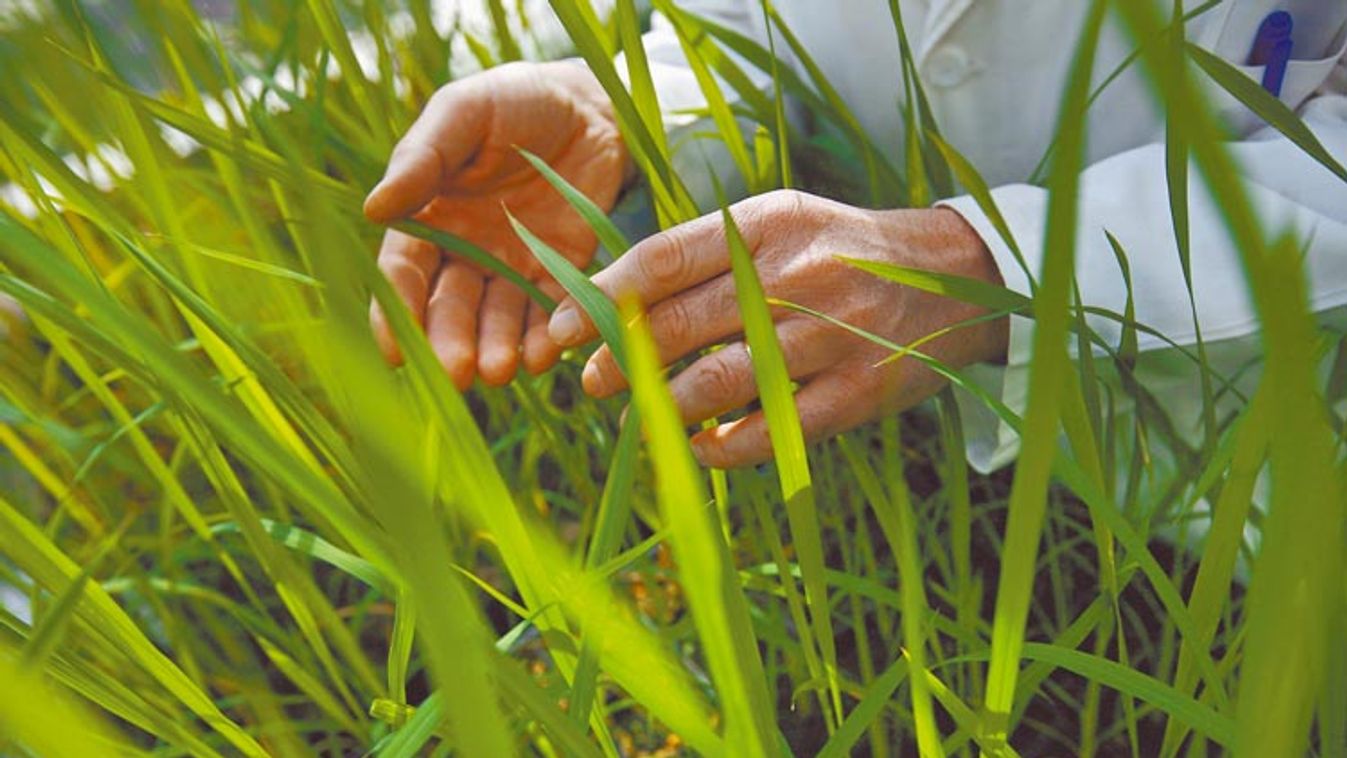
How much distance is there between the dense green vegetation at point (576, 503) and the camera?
18cm

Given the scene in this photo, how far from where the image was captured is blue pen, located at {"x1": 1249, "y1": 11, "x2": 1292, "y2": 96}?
0.62 m

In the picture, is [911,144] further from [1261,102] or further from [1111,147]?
[1111,147]

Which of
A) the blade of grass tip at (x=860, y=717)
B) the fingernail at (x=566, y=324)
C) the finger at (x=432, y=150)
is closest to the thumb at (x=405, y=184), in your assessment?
the finger at (x=432, y=150)

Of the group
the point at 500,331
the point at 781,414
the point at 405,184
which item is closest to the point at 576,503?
the point at 500,331

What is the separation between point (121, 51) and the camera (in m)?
0.94

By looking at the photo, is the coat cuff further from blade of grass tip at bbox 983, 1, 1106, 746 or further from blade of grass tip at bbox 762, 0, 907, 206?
blade of grass tip at bbox 983, 1, 1106, 746

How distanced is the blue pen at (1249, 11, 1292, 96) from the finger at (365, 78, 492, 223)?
1.38 feet

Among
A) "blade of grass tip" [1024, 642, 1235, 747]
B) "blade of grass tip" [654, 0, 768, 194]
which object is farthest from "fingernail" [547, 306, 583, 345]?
"blade of grass tip" [1024, 642, 1235, 747]

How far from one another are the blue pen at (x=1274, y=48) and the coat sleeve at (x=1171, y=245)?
32mm

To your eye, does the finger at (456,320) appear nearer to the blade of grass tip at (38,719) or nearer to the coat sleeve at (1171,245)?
the coat sleeve at (1171,245)

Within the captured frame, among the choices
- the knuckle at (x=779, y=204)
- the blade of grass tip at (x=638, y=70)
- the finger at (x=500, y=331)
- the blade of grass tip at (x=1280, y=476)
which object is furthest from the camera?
the finger at (x=500, y=331)

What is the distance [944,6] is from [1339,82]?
8.9 inches

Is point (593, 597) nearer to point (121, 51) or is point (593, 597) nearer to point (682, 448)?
point (682, 448)

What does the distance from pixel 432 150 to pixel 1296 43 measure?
0.48 meters
